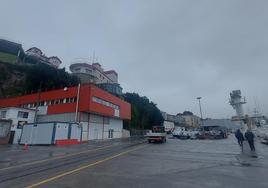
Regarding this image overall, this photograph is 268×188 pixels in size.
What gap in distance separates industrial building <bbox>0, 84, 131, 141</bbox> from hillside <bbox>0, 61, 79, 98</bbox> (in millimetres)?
10968

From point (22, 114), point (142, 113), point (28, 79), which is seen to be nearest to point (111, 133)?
point (22, 114)

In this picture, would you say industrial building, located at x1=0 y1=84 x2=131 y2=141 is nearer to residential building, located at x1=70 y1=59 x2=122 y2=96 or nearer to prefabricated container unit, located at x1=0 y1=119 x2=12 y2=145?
prefabricated container unit, located at x1=0 y1=119 x2=12 y2=145

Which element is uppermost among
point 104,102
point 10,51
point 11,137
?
point 10,51

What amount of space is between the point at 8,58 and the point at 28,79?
1440 centimetres

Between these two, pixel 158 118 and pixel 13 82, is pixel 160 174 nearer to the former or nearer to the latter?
pixel 13 82

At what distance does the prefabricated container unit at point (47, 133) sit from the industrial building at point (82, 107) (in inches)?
176

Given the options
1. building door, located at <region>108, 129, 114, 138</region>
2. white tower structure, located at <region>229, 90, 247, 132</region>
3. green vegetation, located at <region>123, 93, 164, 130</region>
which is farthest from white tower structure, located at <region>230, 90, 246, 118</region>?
building door, located at <region>108, 129, 114, 138</region>

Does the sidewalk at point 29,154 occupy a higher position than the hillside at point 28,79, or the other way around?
the hillside at point 28,79

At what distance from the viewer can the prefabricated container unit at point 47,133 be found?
2942 centimetres

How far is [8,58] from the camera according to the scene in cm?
6700

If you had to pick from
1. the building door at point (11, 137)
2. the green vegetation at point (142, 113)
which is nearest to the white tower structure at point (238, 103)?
the green vegetation at point (142, 113)

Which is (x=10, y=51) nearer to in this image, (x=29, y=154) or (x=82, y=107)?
(x=82, y=107)

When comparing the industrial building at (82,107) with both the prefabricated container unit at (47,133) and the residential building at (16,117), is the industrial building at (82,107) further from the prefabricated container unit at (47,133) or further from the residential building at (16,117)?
the prefabricated container unit at (47,133)

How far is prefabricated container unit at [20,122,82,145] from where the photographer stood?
96.5 ft
